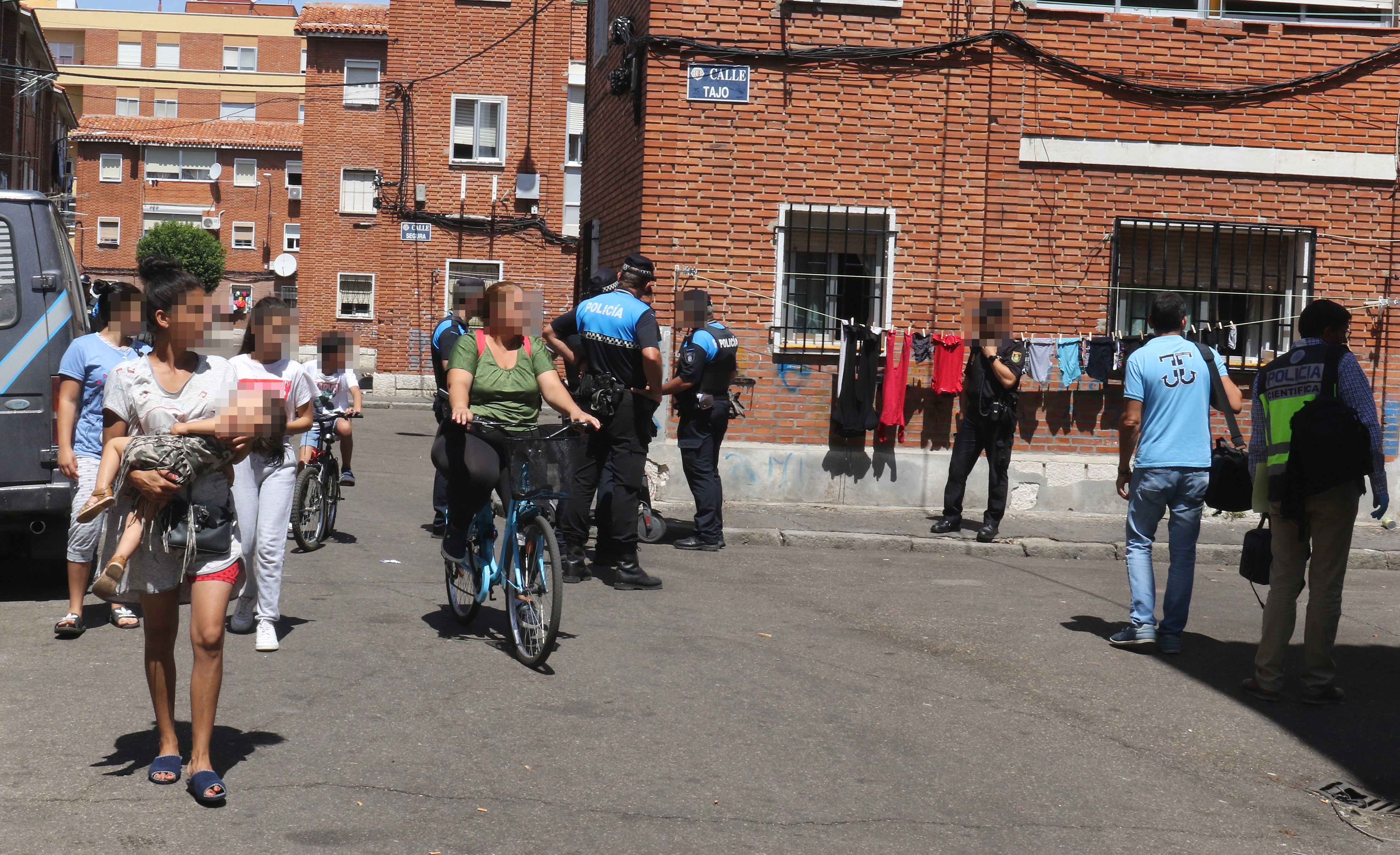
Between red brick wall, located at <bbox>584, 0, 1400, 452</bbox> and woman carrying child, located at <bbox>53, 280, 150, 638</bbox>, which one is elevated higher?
red brick wall, located at <bbox>584, 0, 1400, 452</bbox>

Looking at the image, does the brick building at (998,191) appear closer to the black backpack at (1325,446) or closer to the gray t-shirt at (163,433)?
the black backpack at (1325,446)

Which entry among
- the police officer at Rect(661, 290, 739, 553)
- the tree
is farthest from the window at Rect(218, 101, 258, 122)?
the police officer at Rect(661, 290, 739, 553)

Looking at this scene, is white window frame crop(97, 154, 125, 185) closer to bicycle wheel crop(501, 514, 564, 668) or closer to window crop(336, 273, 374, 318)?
window crop(336, 273, 374, 318)

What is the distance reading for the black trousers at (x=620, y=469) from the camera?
830 centimetres

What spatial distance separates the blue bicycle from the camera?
20.4 ft

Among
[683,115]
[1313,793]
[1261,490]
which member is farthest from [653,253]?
[1313,793]

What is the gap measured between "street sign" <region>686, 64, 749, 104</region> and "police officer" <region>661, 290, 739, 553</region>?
9.82 feet

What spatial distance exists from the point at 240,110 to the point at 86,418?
2734 inches

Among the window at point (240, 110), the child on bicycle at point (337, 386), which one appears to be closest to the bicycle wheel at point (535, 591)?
the child on bicycle at point (337, 386)

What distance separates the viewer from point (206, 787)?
4.34m

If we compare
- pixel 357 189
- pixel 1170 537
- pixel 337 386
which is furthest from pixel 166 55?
pixel 1170 537

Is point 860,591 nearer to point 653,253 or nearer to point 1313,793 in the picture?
point 1313,793

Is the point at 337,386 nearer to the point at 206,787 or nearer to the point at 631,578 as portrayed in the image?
the point at 631,578

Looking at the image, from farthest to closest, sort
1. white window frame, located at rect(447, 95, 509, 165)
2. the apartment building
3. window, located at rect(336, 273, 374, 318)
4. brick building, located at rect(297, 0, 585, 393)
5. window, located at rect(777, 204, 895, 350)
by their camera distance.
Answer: the apartment building, window, located at rect(336, 273, 374, 318), white window frame, located at rect(447, 95, 509, 165), brick building, located at rect(297, 0, 585, 393), window, located at rect(777, 204, 895, 350)
